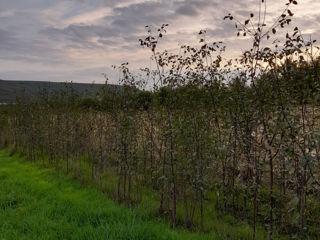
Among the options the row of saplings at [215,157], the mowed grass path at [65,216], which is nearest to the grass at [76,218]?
the mowed grass path at [65,216]

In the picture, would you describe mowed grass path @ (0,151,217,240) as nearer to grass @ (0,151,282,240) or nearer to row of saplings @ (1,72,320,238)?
grass @ (0,151,282,240)

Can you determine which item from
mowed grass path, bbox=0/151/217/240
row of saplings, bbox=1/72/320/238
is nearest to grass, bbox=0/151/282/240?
mowed grass path, bbox=0/151/217/240

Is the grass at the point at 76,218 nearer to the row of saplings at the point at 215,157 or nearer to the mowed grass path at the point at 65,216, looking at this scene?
the mowed grass path at the point at 65,216

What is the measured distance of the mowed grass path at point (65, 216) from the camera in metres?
5.01

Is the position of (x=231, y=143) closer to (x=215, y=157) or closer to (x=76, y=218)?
(x=215, y=157)

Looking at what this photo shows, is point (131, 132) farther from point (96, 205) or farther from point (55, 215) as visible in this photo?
point (55, 215)

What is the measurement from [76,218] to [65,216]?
0.28 meters

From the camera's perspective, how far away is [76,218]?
231 inches

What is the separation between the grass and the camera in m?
5.02

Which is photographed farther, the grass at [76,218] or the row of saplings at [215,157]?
the grass at [76,218]

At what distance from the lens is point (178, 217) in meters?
6.27

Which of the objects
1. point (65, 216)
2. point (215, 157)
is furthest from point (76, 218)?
point (215, 157)

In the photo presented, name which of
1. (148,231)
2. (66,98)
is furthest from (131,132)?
(66,98)

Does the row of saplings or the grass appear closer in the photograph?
the row of saplings
